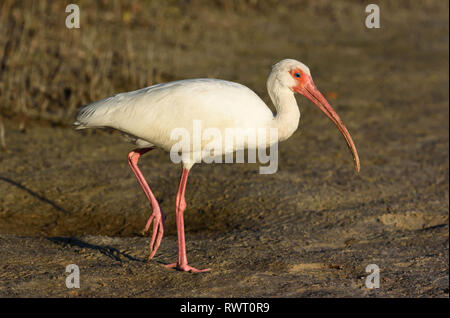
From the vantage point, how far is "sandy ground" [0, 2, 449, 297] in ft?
15.0

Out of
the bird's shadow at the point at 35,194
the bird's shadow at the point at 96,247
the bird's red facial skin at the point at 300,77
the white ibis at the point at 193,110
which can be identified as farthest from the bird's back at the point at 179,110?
the bird's shadow at the point at 35,194

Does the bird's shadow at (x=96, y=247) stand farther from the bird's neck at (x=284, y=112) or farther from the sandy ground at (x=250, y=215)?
the bird's neck at (x=284, y=112)

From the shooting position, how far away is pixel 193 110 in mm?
4859

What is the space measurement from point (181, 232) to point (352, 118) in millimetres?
4409

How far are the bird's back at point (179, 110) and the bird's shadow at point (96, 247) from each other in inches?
32.7

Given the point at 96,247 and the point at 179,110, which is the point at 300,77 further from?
the point at 96,247

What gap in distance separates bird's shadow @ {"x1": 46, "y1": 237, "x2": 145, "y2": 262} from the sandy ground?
1cm

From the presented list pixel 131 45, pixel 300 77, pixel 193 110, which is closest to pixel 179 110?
pixel 193 110

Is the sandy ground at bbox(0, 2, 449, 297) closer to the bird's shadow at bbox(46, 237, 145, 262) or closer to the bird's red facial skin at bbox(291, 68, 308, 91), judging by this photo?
the bird's shadow at bbox(46, 237, 145, 262)

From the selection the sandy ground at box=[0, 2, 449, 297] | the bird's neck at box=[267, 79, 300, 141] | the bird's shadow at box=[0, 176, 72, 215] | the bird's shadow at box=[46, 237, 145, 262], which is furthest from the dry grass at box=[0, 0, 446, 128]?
the bird's neck at box=[267, 79, 300, 141]

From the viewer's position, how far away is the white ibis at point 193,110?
481cm
